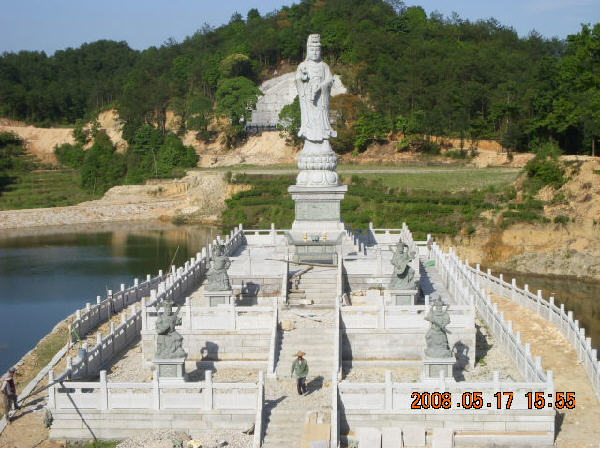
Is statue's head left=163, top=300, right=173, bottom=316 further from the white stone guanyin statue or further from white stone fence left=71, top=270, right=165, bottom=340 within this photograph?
the white stone guanyin statue

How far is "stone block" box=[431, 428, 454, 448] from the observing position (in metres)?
17.1

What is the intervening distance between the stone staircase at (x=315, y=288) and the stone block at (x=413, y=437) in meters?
8.04

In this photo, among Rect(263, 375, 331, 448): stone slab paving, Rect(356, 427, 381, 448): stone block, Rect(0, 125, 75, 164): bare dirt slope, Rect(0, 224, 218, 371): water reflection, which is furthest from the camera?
Rect(0, 125, 75, 164): bare dirt slope

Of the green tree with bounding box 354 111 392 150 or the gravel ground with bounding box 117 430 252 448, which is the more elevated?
the green tree with bounding box 354 111 392 150

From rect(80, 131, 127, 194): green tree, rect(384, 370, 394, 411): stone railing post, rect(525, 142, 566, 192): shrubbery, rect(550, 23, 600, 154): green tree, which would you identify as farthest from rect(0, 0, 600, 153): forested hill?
rect(384, 370, 394, 411): stone railing post

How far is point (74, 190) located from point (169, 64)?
1438 inches

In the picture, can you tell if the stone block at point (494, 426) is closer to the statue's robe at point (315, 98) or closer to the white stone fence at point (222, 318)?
the white stone fence at point (222, 318)

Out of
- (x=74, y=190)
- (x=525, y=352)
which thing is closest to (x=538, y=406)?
(x=525, y=352)

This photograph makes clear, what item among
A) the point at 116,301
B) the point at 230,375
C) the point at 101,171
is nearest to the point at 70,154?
the point at 101,171

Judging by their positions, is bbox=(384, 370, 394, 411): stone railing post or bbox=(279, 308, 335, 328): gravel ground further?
bbox=(279, 308, 335, 328): gravel ground

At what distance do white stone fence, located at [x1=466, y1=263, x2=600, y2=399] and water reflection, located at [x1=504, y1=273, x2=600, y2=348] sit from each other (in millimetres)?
3414

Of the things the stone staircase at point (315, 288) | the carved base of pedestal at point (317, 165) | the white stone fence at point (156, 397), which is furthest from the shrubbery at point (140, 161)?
the white stone fence at point (156, 397)

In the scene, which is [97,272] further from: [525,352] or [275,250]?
[525,352]

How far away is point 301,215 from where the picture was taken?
33.5 meters
